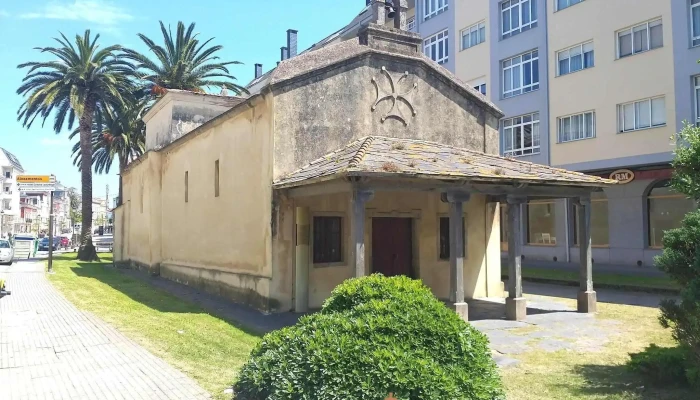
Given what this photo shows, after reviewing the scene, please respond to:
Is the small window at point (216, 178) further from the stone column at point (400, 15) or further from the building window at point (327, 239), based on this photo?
the stone column at point (400, 15)

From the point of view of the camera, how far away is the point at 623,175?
23.0m

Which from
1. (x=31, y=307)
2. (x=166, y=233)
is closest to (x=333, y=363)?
(x=31, y=307)

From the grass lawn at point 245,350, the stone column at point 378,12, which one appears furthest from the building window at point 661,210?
the stone column at point 378,12

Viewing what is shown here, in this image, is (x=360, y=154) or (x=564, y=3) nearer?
(x=360, y=154)

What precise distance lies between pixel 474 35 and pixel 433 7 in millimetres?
4535

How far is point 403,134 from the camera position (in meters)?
13.8

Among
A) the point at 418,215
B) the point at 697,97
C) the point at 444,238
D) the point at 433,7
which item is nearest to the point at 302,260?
the point at 418,215

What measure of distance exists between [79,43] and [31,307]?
2208 centimetres

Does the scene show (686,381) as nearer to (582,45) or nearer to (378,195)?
(378,195)

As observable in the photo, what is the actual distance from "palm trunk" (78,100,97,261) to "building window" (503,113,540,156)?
23366mm

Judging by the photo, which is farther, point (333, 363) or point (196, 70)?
point (196, 70)

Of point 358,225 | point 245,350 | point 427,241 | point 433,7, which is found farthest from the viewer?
point 433,7

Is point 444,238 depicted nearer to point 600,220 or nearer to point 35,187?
point 600,220

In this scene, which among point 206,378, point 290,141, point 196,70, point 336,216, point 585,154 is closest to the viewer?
point 206,378
